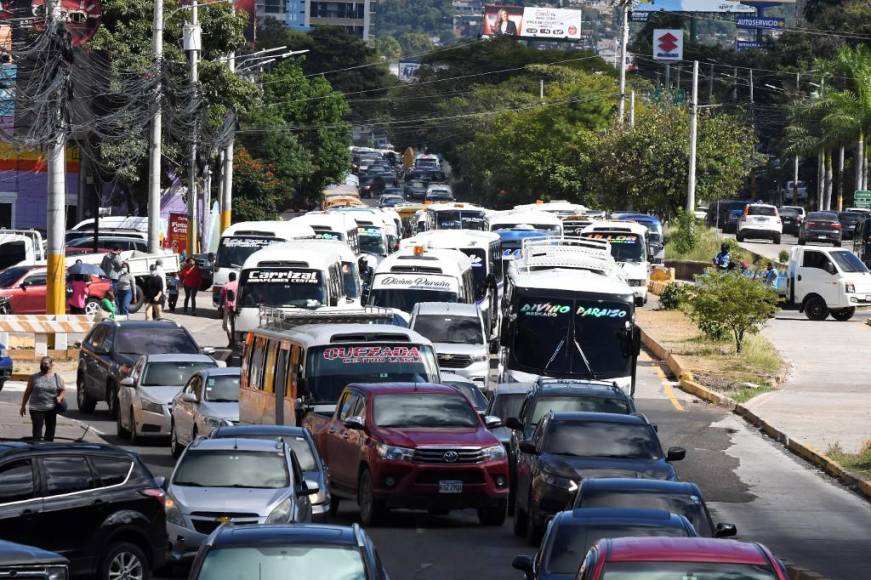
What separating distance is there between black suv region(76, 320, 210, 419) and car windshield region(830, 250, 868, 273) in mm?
21918

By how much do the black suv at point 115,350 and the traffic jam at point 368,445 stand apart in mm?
49

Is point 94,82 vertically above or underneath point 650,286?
above

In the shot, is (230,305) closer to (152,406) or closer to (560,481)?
(152,406)

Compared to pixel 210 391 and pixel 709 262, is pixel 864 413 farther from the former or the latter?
pixel 709 262

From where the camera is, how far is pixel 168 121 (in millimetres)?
55500

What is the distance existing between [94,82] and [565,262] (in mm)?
25354

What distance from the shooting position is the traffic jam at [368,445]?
1070cm

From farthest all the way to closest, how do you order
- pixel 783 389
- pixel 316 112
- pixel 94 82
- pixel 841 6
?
pixel 841 6, pixel 316 112, pixel 94 82, pixel 783 389

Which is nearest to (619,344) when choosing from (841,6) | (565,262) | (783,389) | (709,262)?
(565,262)

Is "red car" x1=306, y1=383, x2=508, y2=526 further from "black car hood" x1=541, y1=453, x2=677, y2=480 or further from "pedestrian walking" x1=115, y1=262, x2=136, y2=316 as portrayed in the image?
"pedestrian walking" x1=115, y1=262, x2=136, y2=316

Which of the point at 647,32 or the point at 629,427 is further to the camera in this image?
the point at 647,32

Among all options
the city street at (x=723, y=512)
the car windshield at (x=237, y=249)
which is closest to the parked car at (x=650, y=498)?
the city street at (x=723, y=512)

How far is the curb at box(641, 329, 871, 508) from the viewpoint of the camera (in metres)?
24.4

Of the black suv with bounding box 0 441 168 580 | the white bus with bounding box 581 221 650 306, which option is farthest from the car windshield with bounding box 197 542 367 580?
the white bus with bounding box 581 221 650 306
